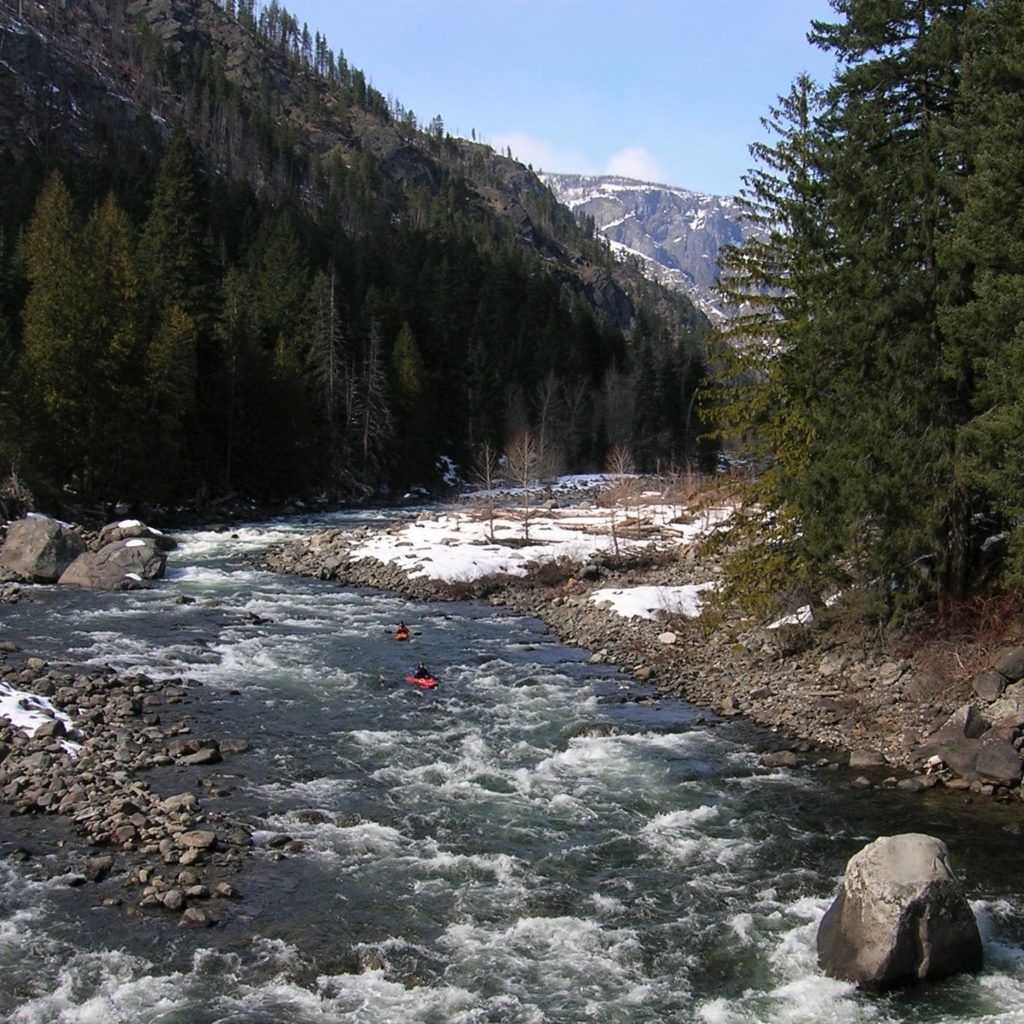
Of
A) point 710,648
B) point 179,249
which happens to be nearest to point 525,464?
point 710,648

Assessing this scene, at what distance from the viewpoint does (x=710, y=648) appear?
2473 centimetres

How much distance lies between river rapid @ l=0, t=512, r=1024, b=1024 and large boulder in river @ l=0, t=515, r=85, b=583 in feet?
33.4

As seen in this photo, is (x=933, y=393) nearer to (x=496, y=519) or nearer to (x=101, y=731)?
(x=101, y=731)

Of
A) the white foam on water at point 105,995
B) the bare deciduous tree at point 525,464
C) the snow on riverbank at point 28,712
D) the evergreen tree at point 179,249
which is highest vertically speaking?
the evergreen tree at point 179,249

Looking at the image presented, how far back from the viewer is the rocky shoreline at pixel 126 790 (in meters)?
12.0

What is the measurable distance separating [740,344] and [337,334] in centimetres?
4868

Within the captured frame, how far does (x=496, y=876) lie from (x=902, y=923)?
5.18 metres

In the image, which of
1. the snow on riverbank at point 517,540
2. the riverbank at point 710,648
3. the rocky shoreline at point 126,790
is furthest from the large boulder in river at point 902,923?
the snow on riverbank at point 517,540

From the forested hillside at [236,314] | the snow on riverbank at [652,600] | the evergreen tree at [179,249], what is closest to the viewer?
the snow on riverbank at [652,600]

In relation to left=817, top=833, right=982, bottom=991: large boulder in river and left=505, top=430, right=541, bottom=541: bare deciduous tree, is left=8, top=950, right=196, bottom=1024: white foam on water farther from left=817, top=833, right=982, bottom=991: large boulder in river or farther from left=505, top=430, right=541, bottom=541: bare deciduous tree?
left=505, top=430, right=541, bottom=541: bare deciduous tree

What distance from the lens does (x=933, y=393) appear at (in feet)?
60.6

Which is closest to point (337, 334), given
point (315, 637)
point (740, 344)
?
point (315, 637)

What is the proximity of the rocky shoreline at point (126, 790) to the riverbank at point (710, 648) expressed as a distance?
33.0 feet

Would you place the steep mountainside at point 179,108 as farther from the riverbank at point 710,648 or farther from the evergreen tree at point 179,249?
the riverbank at point 710,648
